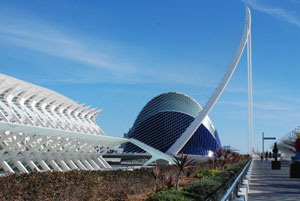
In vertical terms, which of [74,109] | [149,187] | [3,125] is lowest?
[149,187]

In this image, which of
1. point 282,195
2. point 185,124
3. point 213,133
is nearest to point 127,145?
point 185,124

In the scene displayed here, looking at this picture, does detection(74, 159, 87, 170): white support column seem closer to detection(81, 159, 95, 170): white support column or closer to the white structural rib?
detection(81, 159, 95, 170): white support column

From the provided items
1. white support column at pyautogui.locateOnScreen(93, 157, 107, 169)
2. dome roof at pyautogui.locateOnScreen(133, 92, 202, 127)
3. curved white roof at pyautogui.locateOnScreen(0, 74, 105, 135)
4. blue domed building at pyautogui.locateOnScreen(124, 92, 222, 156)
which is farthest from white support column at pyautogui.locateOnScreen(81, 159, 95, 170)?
dome roof at pyautogui.locateOnScreen(133, 92, 202, 127)

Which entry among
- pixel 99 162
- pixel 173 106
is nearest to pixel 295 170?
pixel 99 162

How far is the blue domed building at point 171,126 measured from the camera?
53.1 m

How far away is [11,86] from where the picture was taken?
A: 20344 millimetres

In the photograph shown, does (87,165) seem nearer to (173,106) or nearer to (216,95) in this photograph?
(216,95)

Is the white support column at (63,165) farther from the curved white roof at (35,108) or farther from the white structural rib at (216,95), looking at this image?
the white structural rib at (216,95)

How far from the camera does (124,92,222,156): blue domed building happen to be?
53125 mm

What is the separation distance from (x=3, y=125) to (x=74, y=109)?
54.0ft

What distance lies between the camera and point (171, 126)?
5478cm

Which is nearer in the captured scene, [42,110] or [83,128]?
[42,110]

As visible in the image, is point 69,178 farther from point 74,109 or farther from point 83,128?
point 74,109

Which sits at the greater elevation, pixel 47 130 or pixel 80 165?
pixel 47 130
